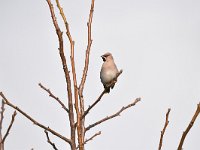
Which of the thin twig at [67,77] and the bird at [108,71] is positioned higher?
the bird at [108,71]

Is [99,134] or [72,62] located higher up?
[72,62]

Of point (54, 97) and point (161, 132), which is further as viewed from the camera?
point (54, 97)

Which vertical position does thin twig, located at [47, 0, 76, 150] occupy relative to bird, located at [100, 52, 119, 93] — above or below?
below

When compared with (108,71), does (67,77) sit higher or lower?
Answer: lower

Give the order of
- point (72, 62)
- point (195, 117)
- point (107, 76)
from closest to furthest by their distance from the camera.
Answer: point (195, 117) < point (72, 62) < point (107, 76)

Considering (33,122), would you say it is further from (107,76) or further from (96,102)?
(107,76)

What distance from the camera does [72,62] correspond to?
2.64 meters

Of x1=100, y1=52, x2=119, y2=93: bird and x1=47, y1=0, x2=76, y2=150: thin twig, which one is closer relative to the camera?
Result: x1=47, y1=0, x2=76, y2=150: thin twig

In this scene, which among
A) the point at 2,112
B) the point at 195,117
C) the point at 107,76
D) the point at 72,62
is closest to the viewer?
the point at 195,117

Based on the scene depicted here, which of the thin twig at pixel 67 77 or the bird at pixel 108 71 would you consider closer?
the thin twig at pixel 67 77

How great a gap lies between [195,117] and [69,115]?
100 cm

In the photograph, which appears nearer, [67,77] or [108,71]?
[67,77]

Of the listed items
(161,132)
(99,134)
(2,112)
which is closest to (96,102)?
(99,134)

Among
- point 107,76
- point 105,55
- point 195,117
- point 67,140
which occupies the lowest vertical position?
point 195,117
